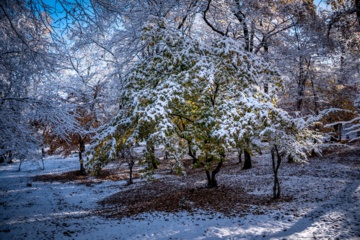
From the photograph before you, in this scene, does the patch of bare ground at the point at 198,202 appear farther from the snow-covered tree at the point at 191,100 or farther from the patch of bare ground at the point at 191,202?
the snow-covered tree at the point at 191,100

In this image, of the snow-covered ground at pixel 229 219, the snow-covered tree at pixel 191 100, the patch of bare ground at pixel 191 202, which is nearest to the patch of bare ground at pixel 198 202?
the patch of bare ground at pixel 191 202

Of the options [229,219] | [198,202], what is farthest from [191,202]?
[229,219]

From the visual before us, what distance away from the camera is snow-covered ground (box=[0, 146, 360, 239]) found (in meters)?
5.75

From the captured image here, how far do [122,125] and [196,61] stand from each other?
3.67 meters

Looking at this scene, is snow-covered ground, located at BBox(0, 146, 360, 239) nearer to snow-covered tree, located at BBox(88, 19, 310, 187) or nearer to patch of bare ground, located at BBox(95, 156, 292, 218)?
patch of bare ground, located at BBox(95, 156, 292, 218)

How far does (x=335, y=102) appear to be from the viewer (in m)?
15.3

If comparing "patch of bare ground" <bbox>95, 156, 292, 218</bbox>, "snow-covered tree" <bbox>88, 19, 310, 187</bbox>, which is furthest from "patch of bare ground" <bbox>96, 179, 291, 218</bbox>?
"snow-covered tree" <bbox>88, 19, 310, 187</bbox>

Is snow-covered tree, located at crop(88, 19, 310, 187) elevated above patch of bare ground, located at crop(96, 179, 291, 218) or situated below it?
above

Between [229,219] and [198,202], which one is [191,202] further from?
[229,219]

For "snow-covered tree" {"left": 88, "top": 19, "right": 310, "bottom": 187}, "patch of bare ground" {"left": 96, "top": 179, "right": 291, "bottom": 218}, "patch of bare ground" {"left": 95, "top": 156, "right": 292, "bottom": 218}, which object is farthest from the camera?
"patch of bare ground" {"left": 96, "top": 179, "right": 291, "bottom": 218}

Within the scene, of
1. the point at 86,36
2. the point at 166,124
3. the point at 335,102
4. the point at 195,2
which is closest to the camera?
the point at 86,36

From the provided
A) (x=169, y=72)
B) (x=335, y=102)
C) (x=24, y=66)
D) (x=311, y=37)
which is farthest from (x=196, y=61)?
(x=335, y=102)

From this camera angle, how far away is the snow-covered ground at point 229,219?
575cm

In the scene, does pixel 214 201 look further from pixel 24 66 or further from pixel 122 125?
pixel 24 66
